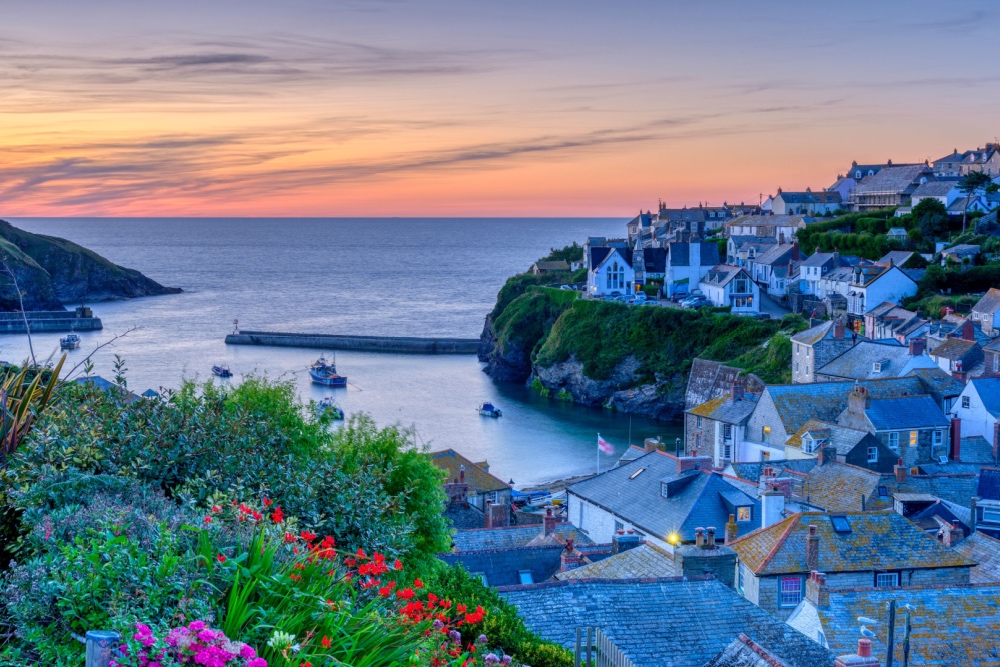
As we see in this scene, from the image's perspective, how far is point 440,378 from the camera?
9612cm

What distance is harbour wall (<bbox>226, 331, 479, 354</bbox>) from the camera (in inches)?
4498

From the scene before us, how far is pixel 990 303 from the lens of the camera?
64.4 metres

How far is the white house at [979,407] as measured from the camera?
1791 inches

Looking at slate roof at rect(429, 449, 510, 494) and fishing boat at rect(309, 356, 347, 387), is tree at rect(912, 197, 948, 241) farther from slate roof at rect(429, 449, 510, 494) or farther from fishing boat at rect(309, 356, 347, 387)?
slate roof at rect(429, 449, 510, 494)

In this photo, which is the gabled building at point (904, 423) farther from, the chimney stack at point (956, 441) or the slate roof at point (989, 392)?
the slate roof at point (989, 392)

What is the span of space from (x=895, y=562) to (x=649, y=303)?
74387mm

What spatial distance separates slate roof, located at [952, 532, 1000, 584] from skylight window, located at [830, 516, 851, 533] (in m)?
3.10

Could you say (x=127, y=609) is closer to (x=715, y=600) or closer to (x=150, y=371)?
(x=715, y=600)

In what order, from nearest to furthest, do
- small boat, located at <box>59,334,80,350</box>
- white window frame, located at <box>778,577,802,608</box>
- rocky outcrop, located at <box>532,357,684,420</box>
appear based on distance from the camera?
white window frame, located at <box>778,577,802,608</box>, rocky outcrop, located at <box>532,357,684,420</box>, small boat, located at <box>59,334,80,350</box>

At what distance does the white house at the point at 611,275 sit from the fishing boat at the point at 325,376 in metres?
28.1

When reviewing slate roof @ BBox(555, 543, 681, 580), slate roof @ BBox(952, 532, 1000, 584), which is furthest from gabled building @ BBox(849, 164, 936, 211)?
slate roof @ BBox(555, 543, 681, 580)

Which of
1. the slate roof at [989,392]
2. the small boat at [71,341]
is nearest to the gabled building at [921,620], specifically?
the slate roof at [989,392]

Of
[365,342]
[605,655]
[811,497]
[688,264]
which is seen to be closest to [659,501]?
[811,497]

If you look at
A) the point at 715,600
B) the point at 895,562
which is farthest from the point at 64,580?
the point at 895,562
